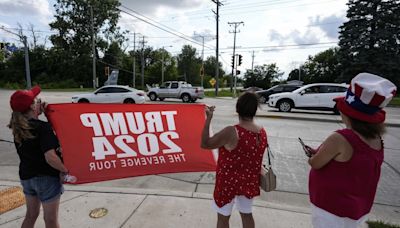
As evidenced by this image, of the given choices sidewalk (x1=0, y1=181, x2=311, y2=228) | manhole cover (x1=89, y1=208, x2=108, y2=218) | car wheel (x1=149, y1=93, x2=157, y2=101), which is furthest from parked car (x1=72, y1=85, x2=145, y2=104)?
manhole cover (x1=89, y1=208, x2=108, y2=218)

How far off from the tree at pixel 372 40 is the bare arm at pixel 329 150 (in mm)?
41771

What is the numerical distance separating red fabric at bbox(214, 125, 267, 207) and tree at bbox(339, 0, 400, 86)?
136 feet

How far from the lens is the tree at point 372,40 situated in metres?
38.3

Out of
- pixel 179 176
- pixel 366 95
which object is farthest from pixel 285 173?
pixel 366 95

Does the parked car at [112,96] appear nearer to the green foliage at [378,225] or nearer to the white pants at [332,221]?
the green foliage at [378,225]

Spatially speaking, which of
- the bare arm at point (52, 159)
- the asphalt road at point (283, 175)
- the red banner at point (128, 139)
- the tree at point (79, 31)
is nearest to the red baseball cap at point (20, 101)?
the bare arm at point (52, 159)

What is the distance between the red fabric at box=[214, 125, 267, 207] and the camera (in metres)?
2.55

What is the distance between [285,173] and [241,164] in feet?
12.4

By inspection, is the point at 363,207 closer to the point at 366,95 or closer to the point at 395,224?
the point at 366,95

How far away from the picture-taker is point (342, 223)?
2104 mm

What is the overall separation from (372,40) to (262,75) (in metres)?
45.6

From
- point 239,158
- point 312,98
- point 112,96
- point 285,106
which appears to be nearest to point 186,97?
point 112,96

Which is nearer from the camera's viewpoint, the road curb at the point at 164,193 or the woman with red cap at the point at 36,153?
the woman with red cap at the point at 36,153

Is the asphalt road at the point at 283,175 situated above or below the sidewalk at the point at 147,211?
below
